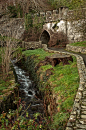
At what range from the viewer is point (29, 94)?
9.33m

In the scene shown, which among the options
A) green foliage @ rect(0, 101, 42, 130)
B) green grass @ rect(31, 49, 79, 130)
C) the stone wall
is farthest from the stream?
the stone wall

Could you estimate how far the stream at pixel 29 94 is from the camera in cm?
753

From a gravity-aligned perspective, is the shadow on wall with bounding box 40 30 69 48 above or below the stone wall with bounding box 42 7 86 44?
below

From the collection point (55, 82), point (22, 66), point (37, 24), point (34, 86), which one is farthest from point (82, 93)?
point (37, 24)

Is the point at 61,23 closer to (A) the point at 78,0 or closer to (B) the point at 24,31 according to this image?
(B) the point at 24,31

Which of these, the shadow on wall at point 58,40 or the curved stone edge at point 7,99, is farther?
the shadow on wall at point 58,40

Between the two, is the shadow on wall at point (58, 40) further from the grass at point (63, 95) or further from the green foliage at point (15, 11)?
the grass at point (63, 95)

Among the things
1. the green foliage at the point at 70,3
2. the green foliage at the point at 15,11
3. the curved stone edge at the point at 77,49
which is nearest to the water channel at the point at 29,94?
the curved stone edge at the point at 77,49

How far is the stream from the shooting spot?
7.53 meters

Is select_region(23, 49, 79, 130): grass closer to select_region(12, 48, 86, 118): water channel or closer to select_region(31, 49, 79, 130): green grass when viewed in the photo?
select_region(31, 49, 79, 130): green grass

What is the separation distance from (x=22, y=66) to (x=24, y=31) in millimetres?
8662

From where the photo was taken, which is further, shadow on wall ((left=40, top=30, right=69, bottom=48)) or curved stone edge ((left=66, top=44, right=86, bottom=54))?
shadow on wall ((left=40, top=30, right=69, bottom=48))

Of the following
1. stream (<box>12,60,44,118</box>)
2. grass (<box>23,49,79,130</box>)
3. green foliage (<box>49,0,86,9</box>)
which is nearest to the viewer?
grass (<box>23,49,79,130</box>)

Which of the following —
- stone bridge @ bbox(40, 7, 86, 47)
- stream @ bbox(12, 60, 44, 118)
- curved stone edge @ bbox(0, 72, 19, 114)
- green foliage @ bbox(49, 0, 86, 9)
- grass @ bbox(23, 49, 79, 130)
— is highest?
green foliage @ bbox(49, 0, 86, 9)
